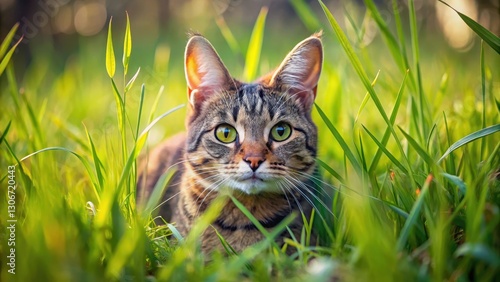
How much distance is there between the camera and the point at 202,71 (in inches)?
81.6

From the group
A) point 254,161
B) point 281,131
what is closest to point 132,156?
point 254,161

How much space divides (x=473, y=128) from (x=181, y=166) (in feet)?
4.41

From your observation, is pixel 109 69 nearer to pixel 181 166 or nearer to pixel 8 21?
pixel 181 166

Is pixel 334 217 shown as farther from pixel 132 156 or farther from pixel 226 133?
pixel 132 156

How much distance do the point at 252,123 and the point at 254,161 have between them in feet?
0.68

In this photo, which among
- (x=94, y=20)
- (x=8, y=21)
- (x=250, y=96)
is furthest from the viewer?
(x=94, y=20)

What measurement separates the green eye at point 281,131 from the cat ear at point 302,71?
0.17 m

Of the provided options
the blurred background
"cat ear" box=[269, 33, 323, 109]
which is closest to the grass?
"cat ear" box=[269, 33, 323, 109]

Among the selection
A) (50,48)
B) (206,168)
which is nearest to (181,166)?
(206,168)

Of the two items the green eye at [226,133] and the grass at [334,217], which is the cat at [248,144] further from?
the grass at [334,217]

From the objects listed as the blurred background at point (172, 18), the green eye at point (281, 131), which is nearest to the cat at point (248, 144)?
the green eye at point (281, 131)

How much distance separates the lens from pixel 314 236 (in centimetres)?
185

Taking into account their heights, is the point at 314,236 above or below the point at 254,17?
below

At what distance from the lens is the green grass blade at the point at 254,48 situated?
2580 millimetres
